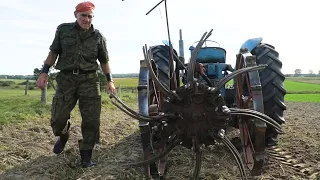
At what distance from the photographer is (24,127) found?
7.08m

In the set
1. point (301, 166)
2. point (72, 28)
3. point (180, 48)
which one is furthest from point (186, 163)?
point (180, 48)

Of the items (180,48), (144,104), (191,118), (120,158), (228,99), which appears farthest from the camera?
(180,48)

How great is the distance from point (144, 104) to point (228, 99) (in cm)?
252

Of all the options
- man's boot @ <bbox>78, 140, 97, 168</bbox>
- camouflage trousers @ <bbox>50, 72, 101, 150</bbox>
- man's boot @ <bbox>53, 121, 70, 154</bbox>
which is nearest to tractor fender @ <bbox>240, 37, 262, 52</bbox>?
camouflage trousers @ <bbox>50, 72, 101, 150</bbox>

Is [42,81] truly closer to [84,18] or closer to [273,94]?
[84,18]

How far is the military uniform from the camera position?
4488 mm

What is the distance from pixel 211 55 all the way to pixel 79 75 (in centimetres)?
255

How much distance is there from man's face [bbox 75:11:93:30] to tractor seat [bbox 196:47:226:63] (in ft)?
7.54

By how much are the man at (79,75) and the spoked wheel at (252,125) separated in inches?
61.7

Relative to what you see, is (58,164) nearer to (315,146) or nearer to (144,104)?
(144,104)

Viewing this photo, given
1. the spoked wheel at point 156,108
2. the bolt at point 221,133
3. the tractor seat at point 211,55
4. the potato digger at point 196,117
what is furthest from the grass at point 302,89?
the bolt at point 221,133

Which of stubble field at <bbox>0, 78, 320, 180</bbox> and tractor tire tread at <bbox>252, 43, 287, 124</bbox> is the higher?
tractor tire tread at <bbox>252, 43, 287, 124</bbox>

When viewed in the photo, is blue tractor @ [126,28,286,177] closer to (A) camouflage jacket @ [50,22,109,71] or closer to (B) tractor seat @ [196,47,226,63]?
(B) tractor seat @ [196,47,226,63]

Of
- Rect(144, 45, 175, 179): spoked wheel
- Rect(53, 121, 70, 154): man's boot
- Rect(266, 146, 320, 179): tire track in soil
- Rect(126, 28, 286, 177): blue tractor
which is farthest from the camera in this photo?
Rect(53, 121, 70, 154): man's boot
